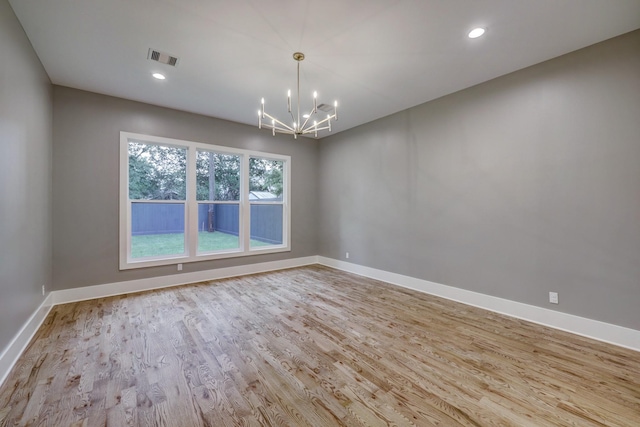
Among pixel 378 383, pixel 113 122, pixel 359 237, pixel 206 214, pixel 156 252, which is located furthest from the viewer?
pixel 359 237

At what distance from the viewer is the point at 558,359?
2357 mm

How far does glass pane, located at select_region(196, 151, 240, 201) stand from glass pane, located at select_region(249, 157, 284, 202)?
0.30m

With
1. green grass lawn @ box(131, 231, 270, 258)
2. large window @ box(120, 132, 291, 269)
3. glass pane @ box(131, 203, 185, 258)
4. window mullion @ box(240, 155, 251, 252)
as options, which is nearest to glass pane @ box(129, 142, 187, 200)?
large window @ box(120, 132, 291, 269)

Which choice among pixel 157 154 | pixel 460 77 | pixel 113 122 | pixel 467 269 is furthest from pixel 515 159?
pixel 113 122

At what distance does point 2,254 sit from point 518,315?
16.9 ft

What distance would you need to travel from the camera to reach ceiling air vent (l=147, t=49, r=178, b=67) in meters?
2.92

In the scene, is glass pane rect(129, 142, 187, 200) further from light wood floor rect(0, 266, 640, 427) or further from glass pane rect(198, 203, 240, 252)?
light wood floor rect(0, 266, 640, 427)

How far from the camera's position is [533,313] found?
3.14 m

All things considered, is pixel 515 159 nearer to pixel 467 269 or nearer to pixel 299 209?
pixel 467 269

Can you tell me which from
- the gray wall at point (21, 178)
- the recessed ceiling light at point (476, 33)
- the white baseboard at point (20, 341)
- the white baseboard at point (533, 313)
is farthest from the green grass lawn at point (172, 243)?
the recessed ceiling light at point (476, 33)

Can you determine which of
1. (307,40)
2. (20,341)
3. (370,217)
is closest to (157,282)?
(20,341)

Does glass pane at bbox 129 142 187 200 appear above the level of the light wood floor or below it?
above

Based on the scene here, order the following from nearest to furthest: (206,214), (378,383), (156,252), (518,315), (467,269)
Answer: (378,383), (518,315), (467,269), (156,252), (206,214)

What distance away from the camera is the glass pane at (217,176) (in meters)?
4.92
